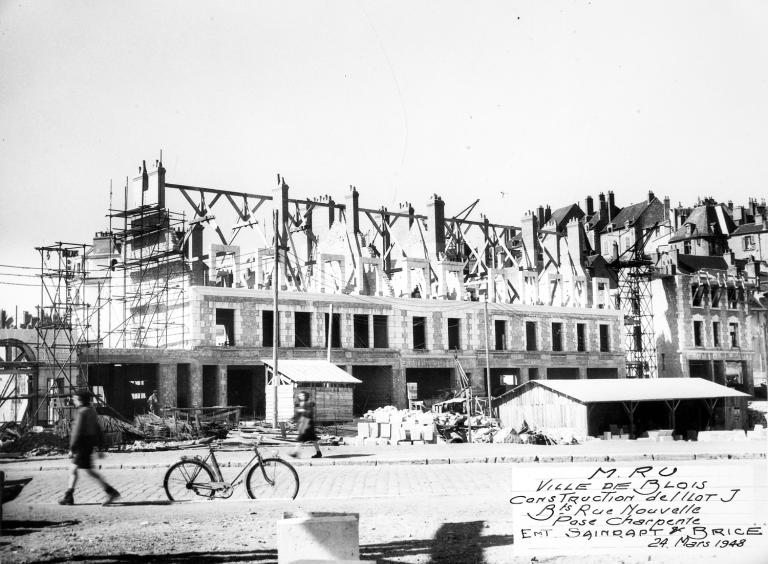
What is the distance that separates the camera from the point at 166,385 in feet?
122

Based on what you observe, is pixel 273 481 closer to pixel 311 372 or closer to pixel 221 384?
pixel 311 372

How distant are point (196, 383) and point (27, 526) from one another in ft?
87.2

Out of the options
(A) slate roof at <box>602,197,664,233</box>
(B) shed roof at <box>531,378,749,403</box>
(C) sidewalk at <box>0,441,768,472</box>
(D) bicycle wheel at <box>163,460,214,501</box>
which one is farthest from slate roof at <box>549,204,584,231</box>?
(D) bicycle wheel at <box>163,460,214,501</box>

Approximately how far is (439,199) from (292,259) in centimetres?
1003

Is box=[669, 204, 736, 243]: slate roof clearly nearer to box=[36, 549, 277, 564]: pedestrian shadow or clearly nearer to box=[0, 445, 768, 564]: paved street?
box=[0, 445, 768, 564]: paved street

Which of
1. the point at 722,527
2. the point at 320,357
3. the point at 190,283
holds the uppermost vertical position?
the point at 190,283

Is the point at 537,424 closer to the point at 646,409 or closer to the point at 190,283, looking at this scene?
the point at 646,409

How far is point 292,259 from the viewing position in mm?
48156

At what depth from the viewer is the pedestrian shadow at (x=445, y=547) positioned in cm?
1070

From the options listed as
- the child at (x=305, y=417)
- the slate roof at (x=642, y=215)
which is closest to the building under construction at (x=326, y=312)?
the child at (x=305, y=417)

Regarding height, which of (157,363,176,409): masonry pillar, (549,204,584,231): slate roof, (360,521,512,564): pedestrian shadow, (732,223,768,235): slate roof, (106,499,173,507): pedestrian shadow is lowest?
(360,521,512,564): pedestrian shadow

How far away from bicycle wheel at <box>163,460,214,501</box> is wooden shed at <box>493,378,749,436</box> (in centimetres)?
2094

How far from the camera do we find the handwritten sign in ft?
36.9

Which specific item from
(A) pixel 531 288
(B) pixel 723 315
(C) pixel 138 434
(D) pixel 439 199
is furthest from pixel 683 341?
(C) pixel 138 434
